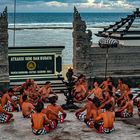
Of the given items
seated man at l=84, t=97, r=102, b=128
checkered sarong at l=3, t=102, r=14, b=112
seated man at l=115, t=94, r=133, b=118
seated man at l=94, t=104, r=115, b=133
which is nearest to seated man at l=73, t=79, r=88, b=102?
checkered sarong at l=3, t=102, r=14, b=112

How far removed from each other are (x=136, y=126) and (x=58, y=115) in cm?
315

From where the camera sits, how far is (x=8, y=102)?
60.2 feet

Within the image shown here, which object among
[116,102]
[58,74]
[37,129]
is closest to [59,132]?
[37,129]

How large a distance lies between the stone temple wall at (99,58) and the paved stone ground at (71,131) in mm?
7807

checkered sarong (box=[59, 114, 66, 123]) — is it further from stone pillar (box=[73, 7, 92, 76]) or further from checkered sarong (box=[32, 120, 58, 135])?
stone pillar (box=[73, 7, 92, 76])

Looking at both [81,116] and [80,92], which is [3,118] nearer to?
[81,116]

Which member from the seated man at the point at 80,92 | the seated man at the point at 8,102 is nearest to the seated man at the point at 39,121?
the seated man at the point at 8,102

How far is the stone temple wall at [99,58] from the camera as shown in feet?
79.5

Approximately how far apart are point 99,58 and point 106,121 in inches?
402

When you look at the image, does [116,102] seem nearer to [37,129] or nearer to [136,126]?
[136,126]

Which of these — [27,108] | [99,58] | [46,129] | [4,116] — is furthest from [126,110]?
[99,58]

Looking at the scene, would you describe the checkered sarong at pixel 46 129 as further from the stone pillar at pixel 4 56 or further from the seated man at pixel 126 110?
the stone pillar at pixel 4 56

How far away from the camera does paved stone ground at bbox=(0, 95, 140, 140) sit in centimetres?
1427

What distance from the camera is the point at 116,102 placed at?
19625 mm
